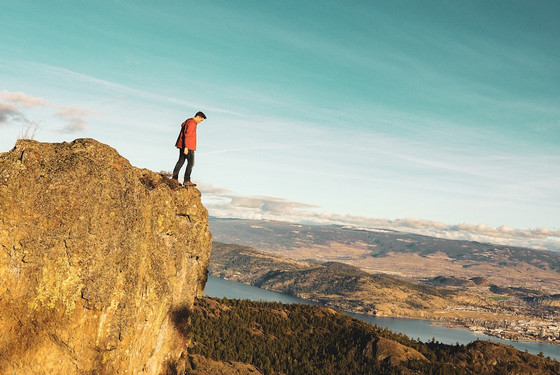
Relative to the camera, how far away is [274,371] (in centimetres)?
8925

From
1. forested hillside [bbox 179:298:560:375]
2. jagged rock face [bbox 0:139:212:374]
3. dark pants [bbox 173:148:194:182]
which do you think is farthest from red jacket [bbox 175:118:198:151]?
forested hillside [bbox 179:298:560:375]

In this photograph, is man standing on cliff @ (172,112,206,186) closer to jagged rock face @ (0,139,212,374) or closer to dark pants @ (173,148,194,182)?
dark pants @ (173,148,194,182)

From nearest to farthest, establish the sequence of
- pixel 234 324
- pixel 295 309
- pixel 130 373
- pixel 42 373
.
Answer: pixel 42 373, pixel 130 373, pixel 234 324, pixel 295 309

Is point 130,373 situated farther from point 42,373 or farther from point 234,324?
point 234,324

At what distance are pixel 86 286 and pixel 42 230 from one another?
2.96 meters

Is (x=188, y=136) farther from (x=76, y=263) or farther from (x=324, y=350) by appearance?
(x=324, y=350)

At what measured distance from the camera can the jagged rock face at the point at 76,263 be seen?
53.9 feet

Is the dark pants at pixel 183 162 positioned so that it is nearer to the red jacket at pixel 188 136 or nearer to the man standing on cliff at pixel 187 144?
the man standing on cliff at pixel 187 144

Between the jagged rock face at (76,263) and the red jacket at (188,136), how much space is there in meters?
4.54

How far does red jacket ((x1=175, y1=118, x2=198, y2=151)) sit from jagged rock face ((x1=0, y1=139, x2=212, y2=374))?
4540 millimetres

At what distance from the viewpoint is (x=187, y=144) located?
25656 millimetres

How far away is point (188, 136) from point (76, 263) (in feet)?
36.0

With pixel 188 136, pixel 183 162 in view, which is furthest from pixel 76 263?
pixel 188 136

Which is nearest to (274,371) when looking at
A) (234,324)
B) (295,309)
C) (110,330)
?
(234,324)
